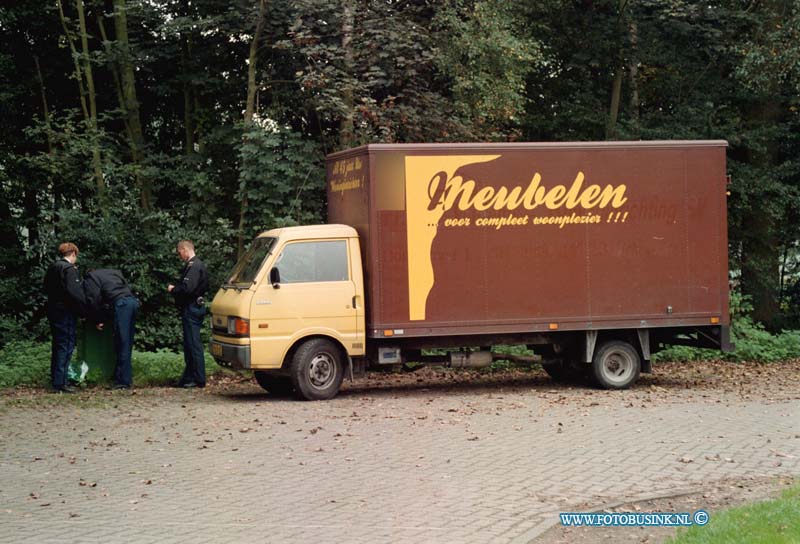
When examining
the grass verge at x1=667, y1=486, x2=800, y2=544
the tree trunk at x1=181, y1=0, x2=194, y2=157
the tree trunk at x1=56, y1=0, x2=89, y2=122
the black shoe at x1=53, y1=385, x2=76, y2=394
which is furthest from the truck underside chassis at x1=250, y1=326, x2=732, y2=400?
the tree trunk at x1=181, y1=0, x2=194, y2=157

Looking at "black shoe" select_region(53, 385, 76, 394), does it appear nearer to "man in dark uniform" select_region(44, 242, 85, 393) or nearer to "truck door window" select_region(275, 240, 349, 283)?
"man in dark uniform" select_region(44, 242, 85, 393)

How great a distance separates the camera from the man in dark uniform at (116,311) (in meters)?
16.1

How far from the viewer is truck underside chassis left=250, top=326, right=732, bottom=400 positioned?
14648mm

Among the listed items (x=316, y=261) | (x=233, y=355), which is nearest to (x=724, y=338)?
(x=316, y=261)

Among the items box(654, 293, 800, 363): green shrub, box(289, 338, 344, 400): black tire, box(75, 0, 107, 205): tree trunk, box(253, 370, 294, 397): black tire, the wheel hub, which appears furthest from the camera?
box(75, 0, 107, 205): tree trunk

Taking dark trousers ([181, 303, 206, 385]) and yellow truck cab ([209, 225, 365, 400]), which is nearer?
yellow truck cab ([209, 225, 365, 400])

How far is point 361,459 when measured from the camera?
10.3 m

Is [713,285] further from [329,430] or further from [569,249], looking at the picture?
[329,430]

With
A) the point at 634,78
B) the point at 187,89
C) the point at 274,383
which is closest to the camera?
the point at 274,383

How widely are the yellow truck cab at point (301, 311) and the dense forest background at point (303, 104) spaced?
5.69 metres

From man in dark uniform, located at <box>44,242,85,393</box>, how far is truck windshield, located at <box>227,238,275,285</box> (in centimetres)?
224

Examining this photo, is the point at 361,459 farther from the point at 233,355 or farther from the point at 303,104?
the point at 303,104

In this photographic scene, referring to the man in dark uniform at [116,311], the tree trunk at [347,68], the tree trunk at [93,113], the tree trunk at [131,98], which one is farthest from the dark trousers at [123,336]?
the tree trunk at [131,98]

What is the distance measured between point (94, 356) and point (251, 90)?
836 cm
